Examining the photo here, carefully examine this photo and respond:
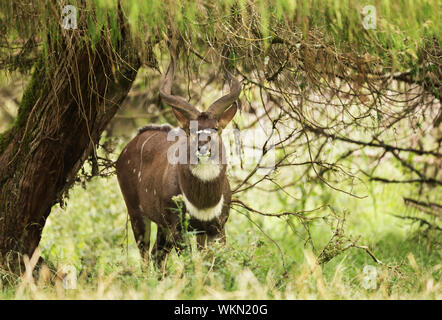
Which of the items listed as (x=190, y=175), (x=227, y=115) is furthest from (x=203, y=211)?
(x=227, y=115)

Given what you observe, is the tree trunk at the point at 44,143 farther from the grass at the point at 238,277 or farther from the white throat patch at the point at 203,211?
the white throat patch at the point at 203,211

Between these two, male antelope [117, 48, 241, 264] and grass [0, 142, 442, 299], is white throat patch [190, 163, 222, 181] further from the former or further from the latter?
grass [0, 142, 442, 299]

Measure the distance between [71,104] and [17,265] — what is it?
1.38 metres

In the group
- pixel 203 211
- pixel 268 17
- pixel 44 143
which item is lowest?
pixel 203 211

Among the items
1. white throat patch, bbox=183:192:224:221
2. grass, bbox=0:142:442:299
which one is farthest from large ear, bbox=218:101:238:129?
grass, bbox=0:142:442:299

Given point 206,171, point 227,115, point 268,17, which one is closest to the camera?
point 268,17

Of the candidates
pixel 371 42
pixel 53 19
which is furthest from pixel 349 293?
pixel 53 19

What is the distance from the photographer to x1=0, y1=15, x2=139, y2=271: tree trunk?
17.7 ft

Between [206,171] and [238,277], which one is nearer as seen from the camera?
[238,277]

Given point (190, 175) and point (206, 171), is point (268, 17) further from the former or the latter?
point (190, 175)

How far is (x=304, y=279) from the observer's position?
4.46m

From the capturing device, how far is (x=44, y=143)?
5.57 m

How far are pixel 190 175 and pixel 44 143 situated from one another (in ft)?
3.82

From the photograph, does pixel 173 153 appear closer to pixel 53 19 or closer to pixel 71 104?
pixel 71 104
